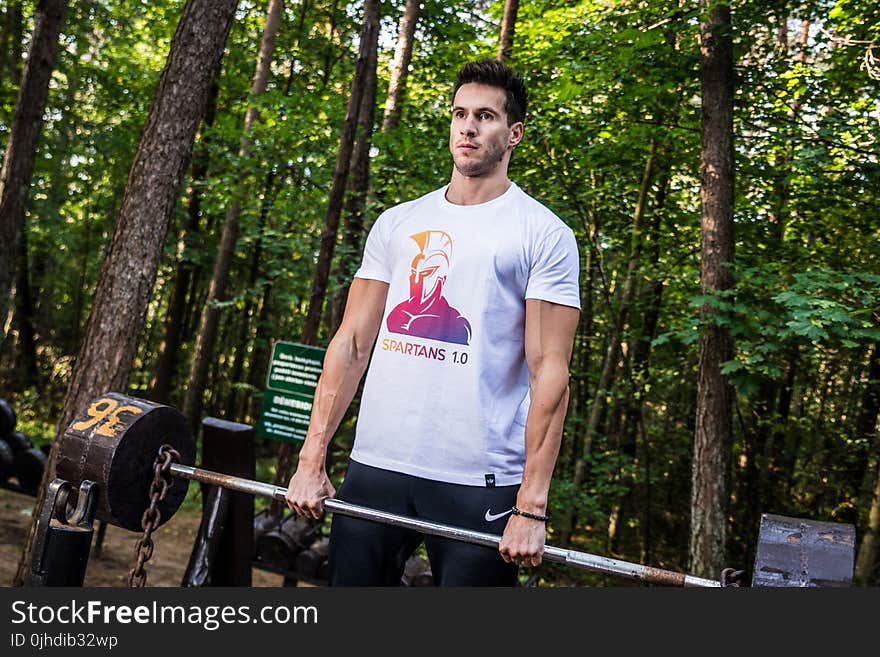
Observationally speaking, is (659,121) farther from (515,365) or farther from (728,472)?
(515,365)

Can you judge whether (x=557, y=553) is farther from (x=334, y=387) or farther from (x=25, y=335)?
(x=25, y=335)

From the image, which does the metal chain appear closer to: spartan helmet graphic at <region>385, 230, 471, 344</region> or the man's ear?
spartan helmet graphic at <region>385, 230, 471, 344</region>

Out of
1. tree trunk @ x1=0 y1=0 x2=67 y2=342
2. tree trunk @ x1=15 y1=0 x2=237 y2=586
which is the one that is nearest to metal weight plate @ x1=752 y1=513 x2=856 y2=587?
tree trunk @ x1=15 y1=0 x2=237 y2=586

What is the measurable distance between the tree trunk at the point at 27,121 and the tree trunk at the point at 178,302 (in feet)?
13.9

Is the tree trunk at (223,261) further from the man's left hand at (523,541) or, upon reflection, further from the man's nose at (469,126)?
the man's left hand at (523,541)

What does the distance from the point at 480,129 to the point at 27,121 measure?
6978mm

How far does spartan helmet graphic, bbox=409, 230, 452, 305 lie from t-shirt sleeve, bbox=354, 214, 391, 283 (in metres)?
0.15

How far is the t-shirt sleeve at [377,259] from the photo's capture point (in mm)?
2096

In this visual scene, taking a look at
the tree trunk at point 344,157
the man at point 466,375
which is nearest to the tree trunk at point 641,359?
the tree trunk at point 344,157

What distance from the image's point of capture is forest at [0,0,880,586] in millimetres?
5090

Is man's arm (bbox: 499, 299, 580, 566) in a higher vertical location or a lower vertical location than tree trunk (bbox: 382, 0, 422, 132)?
lower

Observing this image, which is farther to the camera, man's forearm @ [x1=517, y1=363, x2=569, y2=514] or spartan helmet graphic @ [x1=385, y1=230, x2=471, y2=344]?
spartan helmet graphic @ [x1=385, y1=230, x2=471, y2=344]

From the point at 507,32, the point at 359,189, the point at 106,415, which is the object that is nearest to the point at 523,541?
the point at 106,415

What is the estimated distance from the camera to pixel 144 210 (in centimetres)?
448
